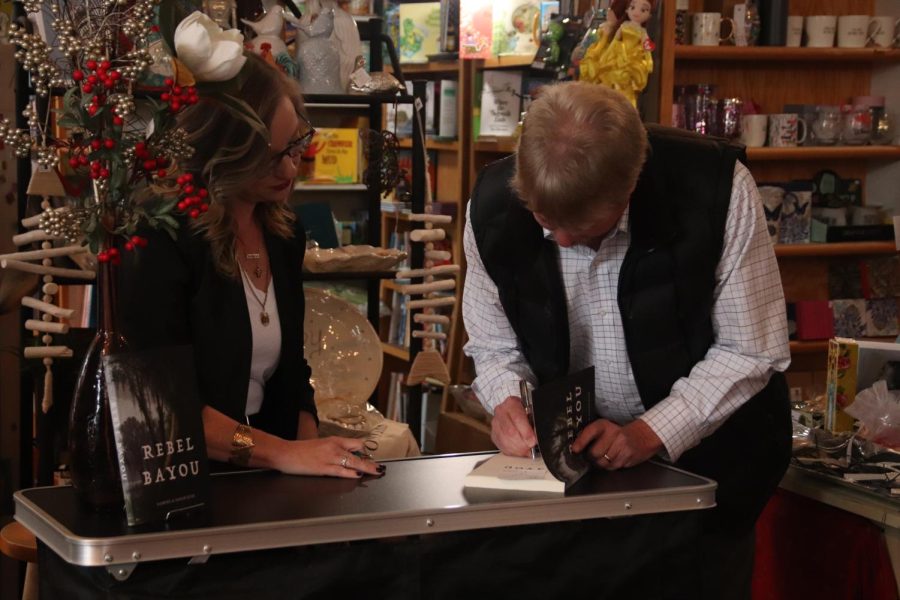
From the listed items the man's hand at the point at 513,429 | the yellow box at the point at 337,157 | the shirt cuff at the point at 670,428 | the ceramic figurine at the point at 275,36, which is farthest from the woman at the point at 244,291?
the yellow box at the point at 337,157

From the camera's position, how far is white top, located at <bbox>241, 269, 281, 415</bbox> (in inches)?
87.5

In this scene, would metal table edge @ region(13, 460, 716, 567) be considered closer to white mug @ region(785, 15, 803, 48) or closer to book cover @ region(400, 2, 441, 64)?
white mug @ region(785, 15, 803, 48)

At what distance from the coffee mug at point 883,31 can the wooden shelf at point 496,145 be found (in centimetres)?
148

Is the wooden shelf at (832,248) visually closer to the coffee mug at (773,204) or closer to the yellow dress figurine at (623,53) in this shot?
the coffee mug at (773,204)

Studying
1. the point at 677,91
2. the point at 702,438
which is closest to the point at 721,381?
the point at 702,438

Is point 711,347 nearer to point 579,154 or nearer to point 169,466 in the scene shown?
point 579,154

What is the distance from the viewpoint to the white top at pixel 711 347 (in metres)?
2.05

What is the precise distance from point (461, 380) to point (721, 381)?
3.15 meters

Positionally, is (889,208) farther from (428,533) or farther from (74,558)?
(74,558)

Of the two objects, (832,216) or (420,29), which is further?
(420,29)

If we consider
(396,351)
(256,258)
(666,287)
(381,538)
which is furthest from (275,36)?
(396,351)

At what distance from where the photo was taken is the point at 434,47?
214 inches

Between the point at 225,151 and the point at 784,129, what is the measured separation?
9.77 ft

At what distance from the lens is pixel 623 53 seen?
3877mm
